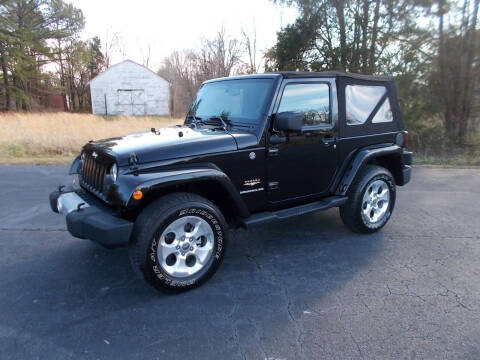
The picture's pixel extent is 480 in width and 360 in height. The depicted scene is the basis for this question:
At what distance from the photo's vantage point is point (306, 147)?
375 centimetres

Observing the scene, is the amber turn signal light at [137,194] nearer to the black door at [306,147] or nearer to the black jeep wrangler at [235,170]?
the black jeep wrangler at [235,170]

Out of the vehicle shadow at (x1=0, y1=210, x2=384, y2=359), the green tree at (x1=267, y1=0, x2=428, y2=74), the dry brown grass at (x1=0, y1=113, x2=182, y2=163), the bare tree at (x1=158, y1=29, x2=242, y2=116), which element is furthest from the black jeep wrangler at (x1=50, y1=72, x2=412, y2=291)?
the bare tree at (x1=158, y1=29, x2=242, y2=116)

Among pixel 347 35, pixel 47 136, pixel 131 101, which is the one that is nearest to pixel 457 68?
pixel 347 35

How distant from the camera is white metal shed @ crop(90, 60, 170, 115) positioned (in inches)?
1486

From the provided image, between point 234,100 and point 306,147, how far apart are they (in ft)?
3.05

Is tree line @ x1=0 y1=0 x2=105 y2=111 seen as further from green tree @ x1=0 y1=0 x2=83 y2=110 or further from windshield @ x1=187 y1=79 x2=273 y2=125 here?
windshield @ x1=187 y1=79 x2=273 y2=125

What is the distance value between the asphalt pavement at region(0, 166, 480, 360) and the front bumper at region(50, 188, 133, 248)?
57cm

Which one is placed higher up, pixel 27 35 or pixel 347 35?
pixel 27 35

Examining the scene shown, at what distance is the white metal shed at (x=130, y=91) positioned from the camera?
37.8m

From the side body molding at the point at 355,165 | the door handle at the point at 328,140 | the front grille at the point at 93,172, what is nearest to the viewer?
the front grille at the point at 93,172

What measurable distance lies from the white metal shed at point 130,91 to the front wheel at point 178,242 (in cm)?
3671

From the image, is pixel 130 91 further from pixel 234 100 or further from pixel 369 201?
pixel 369 201

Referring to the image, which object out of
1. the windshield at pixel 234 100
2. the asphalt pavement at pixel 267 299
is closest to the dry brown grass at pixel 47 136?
the windshield at pixel 234 100

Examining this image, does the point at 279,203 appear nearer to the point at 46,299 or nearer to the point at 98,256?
the point at 98,256
